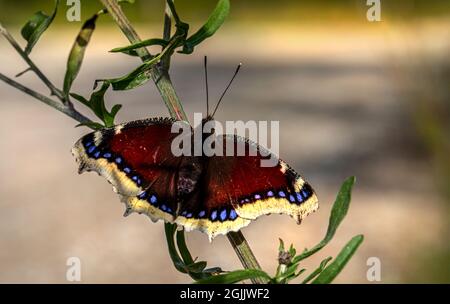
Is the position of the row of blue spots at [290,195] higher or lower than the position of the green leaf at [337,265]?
higher

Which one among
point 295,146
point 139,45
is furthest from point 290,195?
point 295,146

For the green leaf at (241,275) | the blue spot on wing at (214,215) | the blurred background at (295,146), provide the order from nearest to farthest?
the green leaf at (241,275), the blue spot on wing at (214,215), the blurred background at (295,146)

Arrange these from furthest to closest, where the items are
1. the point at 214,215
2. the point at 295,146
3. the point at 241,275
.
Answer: the point at 295,146 → the point at 214,215 → the point at 241,275

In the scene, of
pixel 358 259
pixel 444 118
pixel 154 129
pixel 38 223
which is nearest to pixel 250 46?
pixel 38 223

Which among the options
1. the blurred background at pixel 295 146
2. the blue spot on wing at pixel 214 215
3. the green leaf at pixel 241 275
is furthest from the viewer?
the blurred background at pixel 295 146

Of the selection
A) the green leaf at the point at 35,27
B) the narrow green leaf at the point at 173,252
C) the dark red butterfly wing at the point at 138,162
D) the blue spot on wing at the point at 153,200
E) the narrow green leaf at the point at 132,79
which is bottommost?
the narrow green leaf at the point at 173,252

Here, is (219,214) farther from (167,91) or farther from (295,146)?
(295,146)

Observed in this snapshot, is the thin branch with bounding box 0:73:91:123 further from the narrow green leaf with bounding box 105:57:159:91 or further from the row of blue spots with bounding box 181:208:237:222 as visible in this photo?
the row of blue spots with bounding box 181:208:237:222

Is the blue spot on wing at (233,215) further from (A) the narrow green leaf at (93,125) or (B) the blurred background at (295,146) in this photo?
(B) the blurred background at (295,146)

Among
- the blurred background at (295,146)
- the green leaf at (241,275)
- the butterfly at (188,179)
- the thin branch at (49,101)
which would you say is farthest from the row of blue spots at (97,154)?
the blurred background at (295,146)
